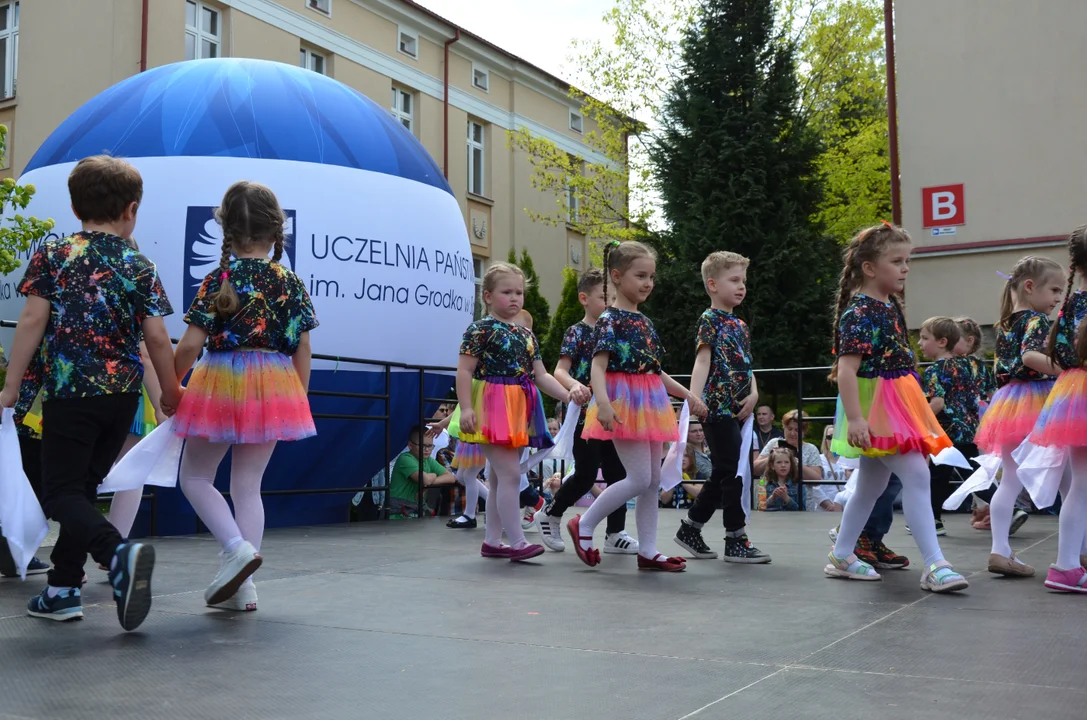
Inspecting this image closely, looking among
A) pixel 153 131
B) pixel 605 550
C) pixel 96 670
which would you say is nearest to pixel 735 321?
pixel 605 550

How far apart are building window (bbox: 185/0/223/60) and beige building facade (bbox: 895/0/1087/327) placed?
12.4 meters

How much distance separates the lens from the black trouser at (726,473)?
17.9 ft

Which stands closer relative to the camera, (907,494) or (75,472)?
(75,472)

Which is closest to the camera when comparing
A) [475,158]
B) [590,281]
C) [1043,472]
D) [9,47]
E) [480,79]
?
[1043,472]

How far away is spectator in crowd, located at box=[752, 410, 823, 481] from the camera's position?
9.93 m

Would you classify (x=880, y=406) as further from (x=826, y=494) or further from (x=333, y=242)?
(x=826, y=494)

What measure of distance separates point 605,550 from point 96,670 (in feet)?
12.0

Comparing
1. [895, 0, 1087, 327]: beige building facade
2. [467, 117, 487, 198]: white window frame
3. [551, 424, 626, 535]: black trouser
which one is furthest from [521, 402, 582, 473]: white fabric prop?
[467, 117, 487, 198]: white window frame

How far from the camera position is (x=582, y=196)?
27.0 meters

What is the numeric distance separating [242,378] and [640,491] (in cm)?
202

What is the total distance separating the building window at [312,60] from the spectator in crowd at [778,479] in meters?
16.2

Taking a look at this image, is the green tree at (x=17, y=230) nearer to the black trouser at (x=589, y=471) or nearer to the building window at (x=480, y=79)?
the black trouser at (x=589, y=471)

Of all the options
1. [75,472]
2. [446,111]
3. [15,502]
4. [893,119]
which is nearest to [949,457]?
[75,472]

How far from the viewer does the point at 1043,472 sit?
15.0ft
